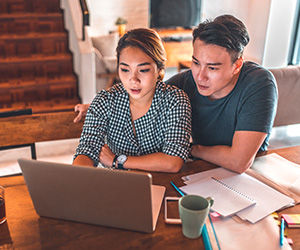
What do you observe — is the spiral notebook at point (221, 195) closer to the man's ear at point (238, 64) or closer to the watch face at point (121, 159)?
the watch face at point (121, 159)

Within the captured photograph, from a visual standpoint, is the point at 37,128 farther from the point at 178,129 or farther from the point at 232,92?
the point at 232,92

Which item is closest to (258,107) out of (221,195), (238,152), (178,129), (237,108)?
(237,108)

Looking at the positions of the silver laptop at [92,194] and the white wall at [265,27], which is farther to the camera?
the white wall at [265,27]

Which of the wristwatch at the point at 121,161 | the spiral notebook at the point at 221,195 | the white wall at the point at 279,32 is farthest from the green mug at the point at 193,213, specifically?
the white wall at the point at 279,32

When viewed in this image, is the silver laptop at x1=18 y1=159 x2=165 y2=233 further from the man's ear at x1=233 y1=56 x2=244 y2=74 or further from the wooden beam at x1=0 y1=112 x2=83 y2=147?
the man's ear at x1=233 y1=56 x2=244 y2=74

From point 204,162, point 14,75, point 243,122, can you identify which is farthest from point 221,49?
point 14,75

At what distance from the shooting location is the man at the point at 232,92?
1377 millimetres

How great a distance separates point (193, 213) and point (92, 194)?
27 cm

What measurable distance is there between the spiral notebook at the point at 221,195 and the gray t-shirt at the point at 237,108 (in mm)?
316

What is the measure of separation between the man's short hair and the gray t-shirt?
14cm

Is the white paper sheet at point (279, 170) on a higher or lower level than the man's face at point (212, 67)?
lower

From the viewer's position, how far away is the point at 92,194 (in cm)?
94

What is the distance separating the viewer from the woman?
4.58 ft

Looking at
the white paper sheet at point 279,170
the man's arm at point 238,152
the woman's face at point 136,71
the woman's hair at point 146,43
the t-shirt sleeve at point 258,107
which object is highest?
the woman's hair at point 146,43
